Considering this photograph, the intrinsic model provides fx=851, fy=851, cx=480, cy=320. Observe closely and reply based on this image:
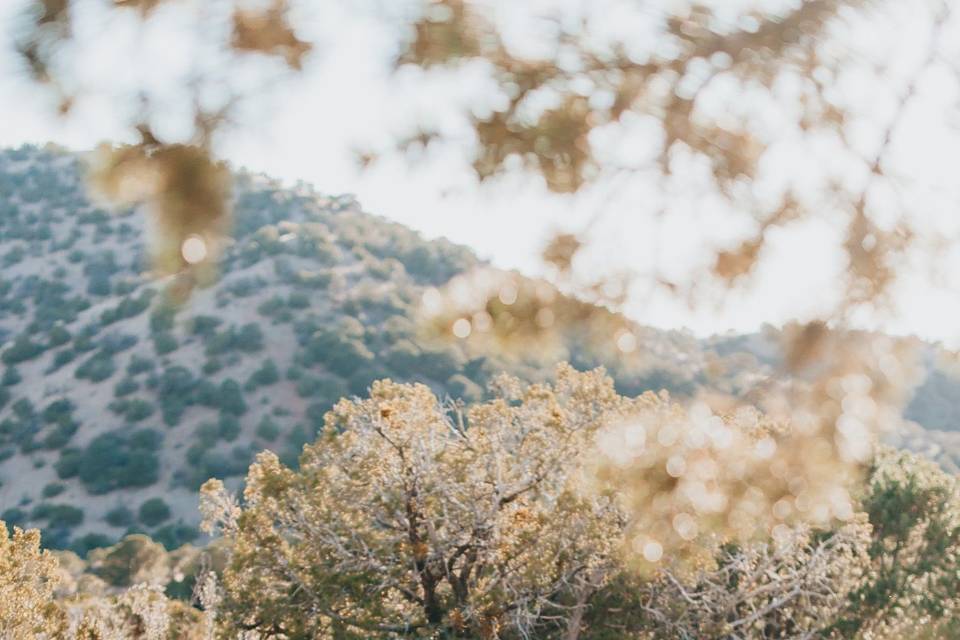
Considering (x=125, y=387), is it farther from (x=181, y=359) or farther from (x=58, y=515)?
(x=58, y=515)

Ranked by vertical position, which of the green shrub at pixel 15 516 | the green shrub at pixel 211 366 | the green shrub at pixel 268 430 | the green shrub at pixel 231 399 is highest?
the green shrub at pixel 15 516

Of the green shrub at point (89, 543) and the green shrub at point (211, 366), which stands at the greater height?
the green shrub at point (89, 543)

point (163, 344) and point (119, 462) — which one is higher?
point (119, 462)

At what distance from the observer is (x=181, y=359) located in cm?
6594

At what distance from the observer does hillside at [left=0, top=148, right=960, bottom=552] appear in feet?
179

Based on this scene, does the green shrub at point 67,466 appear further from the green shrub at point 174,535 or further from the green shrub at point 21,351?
the green shrub at point 21,351

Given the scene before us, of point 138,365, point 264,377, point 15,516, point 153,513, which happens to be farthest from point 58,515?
point 264,377

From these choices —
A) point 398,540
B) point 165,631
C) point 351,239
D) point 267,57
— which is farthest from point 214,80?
point 351,239

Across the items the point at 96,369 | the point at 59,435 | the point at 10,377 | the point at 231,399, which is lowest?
the point at 10,377

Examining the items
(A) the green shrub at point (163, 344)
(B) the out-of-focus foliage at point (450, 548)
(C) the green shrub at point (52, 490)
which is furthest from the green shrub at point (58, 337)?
(B) the out-of-focus foliage at point (450, 548)

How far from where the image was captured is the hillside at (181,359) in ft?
179

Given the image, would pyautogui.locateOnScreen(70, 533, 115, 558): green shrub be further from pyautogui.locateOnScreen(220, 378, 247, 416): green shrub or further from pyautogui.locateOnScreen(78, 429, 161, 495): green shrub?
pyautogui.locateOnScreen(220, 378, 247, 416): green shrub

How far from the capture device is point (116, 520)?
51.8 m

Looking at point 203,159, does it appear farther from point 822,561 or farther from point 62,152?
point 822,561
